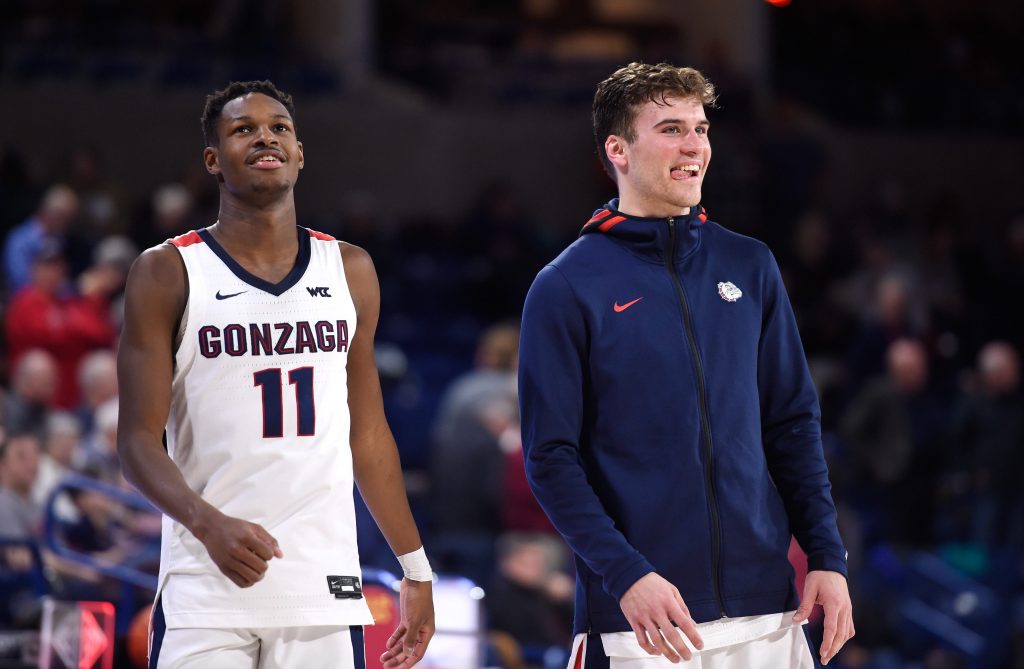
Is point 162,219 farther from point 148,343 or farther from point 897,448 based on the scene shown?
point 148,343

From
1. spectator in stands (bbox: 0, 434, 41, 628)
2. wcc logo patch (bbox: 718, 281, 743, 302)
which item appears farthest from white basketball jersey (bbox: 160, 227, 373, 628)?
spectator in stands (bbox: 0, 434, 41, 628)

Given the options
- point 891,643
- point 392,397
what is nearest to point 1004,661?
point 891,643

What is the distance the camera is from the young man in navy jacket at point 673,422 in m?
3.25

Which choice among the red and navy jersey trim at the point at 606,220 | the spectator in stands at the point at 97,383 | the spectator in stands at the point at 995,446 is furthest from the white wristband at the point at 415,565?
the spectator in stands at the point at 995,446

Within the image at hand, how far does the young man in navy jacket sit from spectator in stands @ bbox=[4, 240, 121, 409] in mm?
6480

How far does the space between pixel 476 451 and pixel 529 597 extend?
153 cm

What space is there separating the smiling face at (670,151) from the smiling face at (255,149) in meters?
0.78

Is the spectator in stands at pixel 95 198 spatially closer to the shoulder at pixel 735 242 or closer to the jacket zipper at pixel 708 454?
the shoulder at pixel 735 242

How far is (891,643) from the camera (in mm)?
8719

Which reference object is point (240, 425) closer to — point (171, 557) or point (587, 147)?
point (171, 557)

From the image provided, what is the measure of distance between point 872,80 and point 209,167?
16.9 m

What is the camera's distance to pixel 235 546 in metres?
3.10

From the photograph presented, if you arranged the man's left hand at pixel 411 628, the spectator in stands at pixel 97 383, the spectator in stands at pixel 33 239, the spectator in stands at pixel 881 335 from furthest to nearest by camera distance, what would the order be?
the spectator in stands at pixel 881 335
the spectator in stands at pixel 33 239
the spectator in stands at pixel 97 383
the man's left hand at pixel 411 628

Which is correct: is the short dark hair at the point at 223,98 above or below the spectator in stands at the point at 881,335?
above
